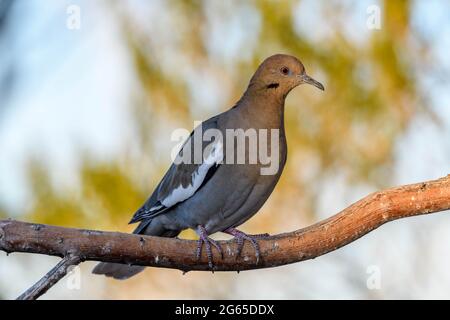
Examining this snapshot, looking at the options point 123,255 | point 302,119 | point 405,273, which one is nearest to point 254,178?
point 123,255

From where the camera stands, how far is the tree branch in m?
2.67

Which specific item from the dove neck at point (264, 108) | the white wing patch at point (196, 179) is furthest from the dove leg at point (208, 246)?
the dove neck at point (264, 108)

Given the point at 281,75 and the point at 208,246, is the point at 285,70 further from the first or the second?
the point at 208,246

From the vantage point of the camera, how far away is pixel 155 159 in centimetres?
517

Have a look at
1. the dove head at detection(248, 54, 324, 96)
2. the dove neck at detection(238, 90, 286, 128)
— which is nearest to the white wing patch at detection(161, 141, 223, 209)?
the dove neck at detection(238, 90, 286, 128)

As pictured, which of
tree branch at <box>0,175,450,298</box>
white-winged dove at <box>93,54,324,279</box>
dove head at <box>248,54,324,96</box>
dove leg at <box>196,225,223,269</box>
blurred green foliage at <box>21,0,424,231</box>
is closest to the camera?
tree branch at <box>0,175,450,298</box>

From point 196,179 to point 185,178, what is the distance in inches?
3.3

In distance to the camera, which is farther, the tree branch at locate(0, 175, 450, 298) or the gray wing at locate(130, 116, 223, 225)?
the gray wing at locate(130, 116, 223, 225)

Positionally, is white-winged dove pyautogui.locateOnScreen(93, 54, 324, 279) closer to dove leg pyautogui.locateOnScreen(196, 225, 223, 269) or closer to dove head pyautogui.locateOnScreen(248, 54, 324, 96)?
dove head pyautogui.locateOnScreen(248, 54, 324, 96)

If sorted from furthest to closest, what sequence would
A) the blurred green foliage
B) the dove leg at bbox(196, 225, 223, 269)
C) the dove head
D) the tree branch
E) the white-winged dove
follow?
the blurred green foliage, the dove head, the white-winged dove, the dove leg at bbox(196, 225, 223, 269), the tree branch

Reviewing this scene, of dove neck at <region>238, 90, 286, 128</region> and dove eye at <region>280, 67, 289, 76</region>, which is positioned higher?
dove eye at <region>280, 67, 289, 76</region>

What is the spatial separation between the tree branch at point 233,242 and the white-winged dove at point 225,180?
23cm

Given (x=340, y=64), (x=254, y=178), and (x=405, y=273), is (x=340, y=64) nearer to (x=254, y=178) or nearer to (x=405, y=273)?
(x=405, y=273)

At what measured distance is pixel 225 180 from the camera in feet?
11.0
